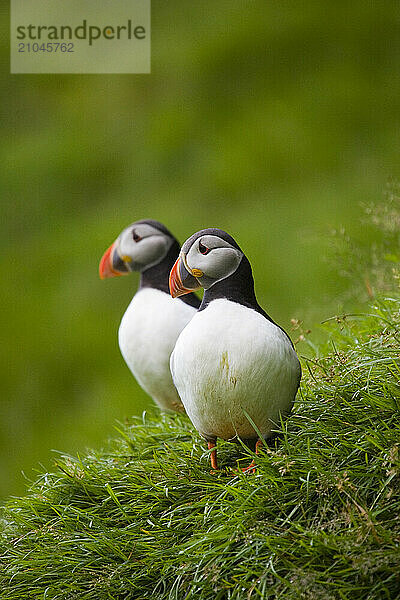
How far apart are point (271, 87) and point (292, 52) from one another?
67cm

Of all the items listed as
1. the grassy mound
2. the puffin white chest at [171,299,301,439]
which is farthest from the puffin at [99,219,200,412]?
the puffin white chest at [171,299,301,439]

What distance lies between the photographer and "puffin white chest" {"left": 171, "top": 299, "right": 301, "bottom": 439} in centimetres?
234

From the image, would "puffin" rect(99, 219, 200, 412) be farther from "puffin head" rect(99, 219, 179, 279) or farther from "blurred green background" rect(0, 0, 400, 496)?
"blurred green background" rect(0, 0, 400, 496)

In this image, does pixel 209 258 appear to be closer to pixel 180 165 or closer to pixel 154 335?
pixel 154 335

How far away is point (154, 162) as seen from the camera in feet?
34.0

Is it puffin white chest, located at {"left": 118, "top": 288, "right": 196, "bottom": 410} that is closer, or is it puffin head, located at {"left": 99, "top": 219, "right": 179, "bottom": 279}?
puffin white chest, located at {"left": 118, "top": 288, "right": 196, "bottom": 410}

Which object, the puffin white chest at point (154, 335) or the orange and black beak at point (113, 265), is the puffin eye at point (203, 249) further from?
the orange and black beak at point (113, 265)

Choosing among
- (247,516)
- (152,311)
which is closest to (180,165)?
(152,311)

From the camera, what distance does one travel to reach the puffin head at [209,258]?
245 centimetres

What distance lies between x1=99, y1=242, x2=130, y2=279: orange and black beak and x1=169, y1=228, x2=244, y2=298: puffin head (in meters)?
0.93

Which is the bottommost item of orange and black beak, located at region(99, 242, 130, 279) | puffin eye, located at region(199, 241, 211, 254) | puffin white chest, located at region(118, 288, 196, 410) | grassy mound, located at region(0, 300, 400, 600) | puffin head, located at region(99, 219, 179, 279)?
grassy mound, located at region(0, 300, 400, 600)

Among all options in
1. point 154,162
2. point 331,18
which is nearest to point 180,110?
point 154,162

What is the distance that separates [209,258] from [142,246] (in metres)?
0.91

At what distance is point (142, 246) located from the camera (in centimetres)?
331
